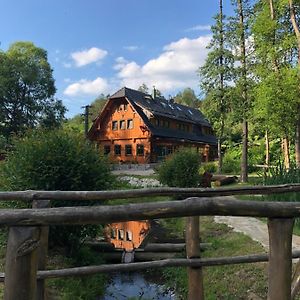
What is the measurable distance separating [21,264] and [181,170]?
13.3 m

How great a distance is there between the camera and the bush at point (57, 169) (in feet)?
23.4

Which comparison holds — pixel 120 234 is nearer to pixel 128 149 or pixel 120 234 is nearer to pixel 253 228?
pixel 253 228

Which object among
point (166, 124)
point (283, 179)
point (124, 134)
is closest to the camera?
point (283, 179)

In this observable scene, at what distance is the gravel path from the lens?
7.85m

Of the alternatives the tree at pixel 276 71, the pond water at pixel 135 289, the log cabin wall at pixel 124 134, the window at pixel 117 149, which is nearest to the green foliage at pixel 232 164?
the log cabin wall at pixel 124 134

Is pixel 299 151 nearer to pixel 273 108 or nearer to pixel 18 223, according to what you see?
pixel 273 108

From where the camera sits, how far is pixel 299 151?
56.0 feet

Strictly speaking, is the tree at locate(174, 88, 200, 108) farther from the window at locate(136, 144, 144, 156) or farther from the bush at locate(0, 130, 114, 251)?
the bush at locate(0, 130, 114, 251)

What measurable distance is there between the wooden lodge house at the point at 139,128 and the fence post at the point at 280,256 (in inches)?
1296

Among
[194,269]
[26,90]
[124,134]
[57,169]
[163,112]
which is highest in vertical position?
[26,90]

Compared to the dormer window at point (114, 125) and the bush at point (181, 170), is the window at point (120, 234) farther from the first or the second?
the dormer window at point (114, 125)

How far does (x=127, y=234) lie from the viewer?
10.8 m

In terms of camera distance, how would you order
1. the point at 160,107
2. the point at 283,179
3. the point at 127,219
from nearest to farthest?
the point at 127,219 → the point at 283,179 → the point at 160,107

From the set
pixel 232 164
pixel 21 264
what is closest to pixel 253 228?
pixel 21 264
